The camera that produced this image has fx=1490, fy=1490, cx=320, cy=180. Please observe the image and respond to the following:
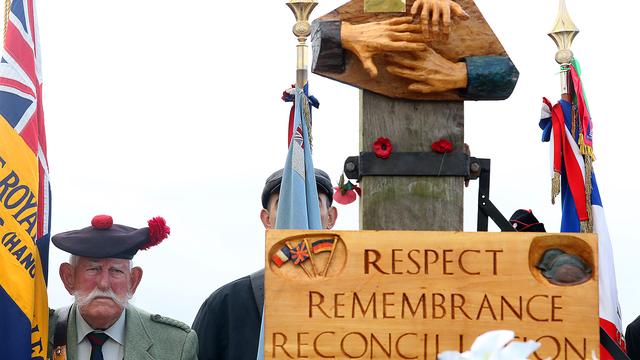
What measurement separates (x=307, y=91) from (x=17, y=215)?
1.58m

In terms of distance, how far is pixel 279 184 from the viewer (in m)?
7.79

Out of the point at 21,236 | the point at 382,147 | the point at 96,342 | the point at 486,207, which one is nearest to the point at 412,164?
the point at 382,147

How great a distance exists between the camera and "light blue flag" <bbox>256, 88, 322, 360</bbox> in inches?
271

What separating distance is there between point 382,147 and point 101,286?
171cm

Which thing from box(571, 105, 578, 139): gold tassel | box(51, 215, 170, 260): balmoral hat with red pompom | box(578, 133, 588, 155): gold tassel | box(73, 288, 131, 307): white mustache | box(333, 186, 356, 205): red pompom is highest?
box(571, 105, 578, 139): gold tassel

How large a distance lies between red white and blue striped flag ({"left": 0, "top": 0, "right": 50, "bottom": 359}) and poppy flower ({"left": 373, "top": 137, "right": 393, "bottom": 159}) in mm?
1948

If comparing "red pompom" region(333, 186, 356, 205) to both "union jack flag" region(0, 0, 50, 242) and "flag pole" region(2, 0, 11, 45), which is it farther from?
"flag pole" region(2, 0, 11, 45)

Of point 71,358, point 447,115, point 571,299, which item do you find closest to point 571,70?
point 447,115

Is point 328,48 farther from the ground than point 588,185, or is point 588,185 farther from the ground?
point 328,48

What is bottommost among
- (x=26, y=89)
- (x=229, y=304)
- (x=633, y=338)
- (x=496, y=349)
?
(x=633, y=338)

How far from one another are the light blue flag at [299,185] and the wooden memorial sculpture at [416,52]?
47cm

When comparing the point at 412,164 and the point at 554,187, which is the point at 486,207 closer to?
the point at 412,164

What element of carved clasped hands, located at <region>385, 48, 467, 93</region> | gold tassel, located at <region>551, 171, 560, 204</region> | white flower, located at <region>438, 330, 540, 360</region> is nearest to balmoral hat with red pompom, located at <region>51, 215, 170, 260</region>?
carved clasped hands, located at <region>385, 48, 467, 93</region>

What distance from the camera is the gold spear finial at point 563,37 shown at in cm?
782
